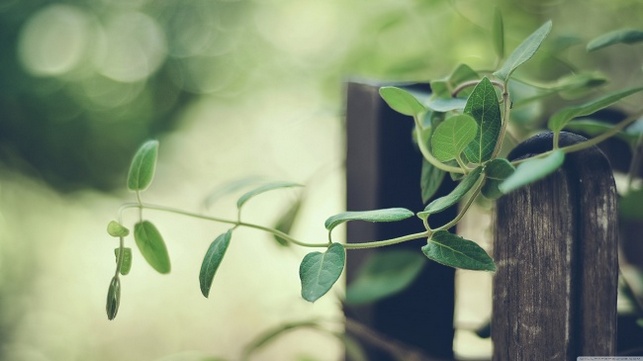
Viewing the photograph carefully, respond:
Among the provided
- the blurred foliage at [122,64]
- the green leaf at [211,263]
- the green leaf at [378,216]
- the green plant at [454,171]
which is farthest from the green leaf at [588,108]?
the blurred foliage at [122,64]

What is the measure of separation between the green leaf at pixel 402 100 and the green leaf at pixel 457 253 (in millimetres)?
85

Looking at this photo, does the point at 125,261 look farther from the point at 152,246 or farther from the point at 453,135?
the point at 453,135

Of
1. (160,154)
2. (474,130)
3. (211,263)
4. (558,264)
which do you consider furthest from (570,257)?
(160,154)

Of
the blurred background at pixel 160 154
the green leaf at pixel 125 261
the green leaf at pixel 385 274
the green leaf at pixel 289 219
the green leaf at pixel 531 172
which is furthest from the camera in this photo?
the blurred background at pixel 160 154

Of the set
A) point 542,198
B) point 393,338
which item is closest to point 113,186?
point 393,338

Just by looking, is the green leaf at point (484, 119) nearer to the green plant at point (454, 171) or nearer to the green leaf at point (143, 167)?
the green plant at point (454, 171)

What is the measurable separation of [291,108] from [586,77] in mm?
2562

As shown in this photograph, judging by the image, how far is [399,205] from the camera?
0.56 meters

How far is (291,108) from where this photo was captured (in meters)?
3.02

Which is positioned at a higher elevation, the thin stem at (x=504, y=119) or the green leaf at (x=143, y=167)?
the thin stem at (x=504, y=119)

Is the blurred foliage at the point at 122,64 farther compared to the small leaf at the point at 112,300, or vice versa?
the blurred foliage at the point at 122,64

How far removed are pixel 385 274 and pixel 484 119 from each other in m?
0.22

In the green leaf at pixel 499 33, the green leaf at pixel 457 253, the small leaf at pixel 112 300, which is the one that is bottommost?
the small leaf at pixel 112 300

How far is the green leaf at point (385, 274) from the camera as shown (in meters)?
0.51
